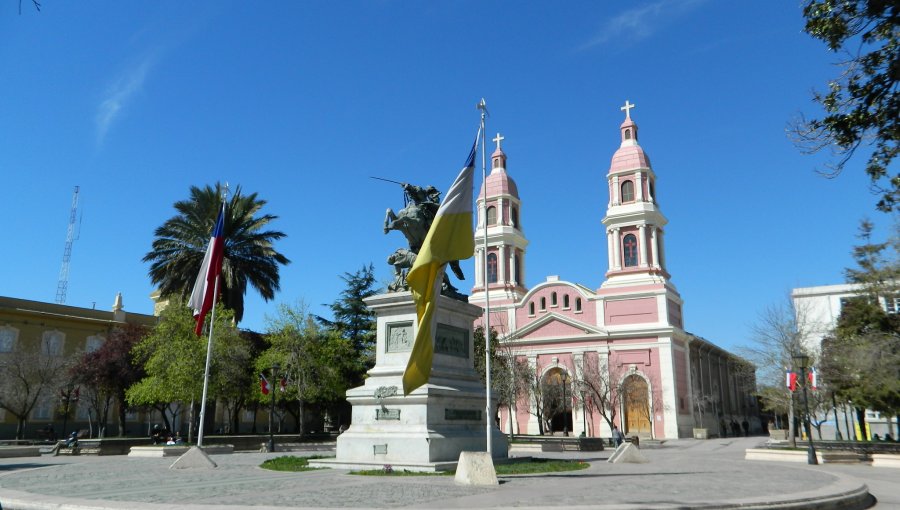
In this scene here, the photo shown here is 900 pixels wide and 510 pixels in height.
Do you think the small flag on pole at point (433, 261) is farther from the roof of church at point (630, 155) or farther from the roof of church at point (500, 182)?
the roof of church at point (500, 182)

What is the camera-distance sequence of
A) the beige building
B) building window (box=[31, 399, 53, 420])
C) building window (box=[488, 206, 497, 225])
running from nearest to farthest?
1. the beige building
2. building window (box=[31, 399, 53, 420])
3. building window (box=[488, 206, 497, 225])

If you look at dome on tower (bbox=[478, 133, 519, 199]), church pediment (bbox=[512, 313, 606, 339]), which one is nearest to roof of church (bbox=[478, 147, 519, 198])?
dome on tower (bbox=[478, 133, 519, 199])

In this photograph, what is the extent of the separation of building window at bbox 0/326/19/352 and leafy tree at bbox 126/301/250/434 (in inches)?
452

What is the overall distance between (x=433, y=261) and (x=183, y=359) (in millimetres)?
24092

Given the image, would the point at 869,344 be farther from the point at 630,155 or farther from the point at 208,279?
the point at 630,155

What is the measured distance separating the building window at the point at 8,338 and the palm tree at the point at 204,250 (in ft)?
46.2

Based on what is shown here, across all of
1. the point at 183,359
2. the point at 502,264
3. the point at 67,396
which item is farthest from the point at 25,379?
the point at 502,264

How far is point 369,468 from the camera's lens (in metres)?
14.7

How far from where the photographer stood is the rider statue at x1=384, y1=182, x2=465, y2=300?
57.6 feet

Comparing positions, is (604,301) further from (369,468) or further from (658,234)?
(369,468)

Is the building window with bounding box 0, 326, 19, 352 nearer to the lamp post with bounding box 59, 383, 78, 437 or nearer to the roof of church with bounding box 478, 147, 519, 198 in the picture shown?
the lamp post with bounding box 59, 383, 78, 437

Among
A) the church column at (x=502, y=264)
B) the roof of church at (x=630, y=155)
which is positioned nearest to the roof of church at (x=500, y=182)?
the church column at (x=502, y=264)

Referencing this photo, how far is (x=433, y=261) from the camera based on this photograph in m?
13.6

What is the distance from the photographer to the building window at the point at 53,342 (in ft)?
148
